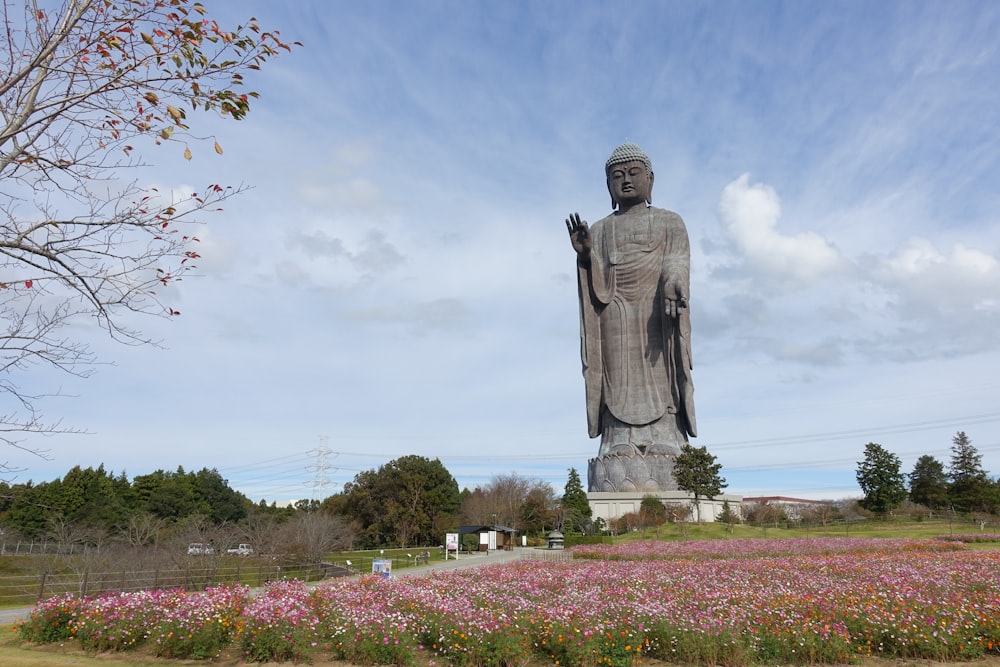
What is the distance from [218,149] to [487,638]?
557 cm

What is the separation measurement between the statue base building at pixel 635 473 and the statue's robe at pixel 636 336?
89 cm

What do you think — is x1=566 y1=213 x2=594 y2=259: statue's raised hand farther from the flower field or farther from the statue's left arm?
A: the flower field

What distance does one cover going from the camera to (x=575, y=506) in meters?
47.2

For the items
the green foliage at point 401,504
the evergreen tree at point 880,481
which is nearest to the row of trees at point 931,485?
the evergreen tree at point 880,481

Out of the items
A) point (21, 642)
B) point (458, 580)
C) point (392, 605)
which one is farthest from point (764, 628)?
point (21, 642)

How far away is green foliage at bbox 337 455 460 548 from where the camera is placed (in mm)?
45875

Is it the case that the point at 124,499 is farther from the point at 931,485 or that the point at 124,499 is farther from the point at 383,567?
the point at 931,485

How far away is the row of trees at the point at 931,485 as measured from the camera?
135ft

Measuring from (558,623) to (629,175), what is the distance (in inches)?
1415

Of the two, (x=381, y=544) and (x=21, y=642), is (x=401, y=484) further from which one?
(x=21, y=642)

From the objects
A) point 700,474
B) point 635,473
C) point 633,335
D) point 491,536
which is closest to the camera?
point 700,474

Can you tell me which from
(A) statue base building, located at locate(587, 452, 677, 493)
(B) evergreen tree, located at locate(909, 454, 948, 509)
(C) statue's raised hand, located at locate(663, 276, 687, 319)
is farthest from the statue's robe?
(B) evergreen tree, located at locate(909, 454, 948, 509)

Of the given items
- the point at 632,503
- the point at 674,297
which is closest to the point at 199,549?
the point at 632,503

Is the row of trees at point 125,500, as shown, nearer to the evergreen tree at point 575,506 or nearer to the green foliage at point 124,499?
the green foliage at point 124,499
